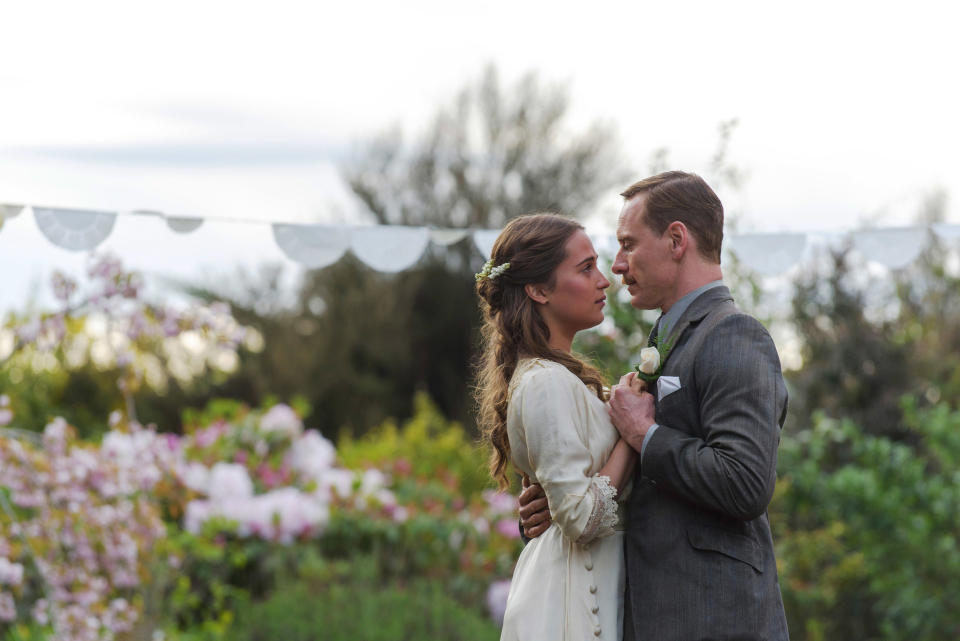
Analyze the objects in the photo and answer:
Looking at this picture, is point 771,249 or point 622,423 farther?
point 771,249

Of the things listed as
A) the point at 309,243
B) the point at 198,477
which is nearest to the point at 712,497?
the point at 309,243

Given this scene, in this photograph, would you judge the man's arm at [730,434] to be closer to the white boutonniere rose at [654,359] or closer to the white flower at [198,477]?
the white boutonniere rose at [654,359]

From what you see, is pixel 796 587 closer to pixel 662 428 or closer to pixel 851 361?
pixel 851 361

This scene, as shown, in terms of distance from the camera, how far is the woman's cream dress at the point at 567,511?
2.52 metres

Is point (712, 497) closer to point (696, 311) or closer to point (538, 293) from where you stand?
point (696, 311)

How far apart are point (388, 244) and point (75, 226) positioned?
4.14 feet

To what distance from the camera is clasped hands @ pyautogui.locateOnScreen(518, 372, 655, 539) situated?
2555 mm

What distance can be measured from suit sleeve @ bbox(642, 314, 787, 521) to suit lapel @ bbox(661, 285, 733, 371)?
10 centimetres

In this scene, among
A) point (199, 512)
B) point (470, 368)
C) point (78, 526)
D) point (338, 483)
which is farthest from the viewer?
point (470, 368)

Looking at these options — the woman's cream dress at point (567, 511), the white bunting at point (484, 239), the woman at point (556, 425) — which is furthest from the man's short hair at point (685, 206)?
the white bunting at point (484, 239)

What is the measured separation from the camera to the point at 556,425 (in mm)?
2555

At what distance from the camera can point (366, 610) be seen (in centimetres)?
602

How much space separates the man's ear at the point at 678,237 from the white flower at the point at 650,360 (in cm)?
25

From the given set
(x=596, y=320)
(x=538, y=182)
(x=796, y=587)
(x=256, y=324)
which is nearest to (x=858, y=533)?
(x=796, y=587)
